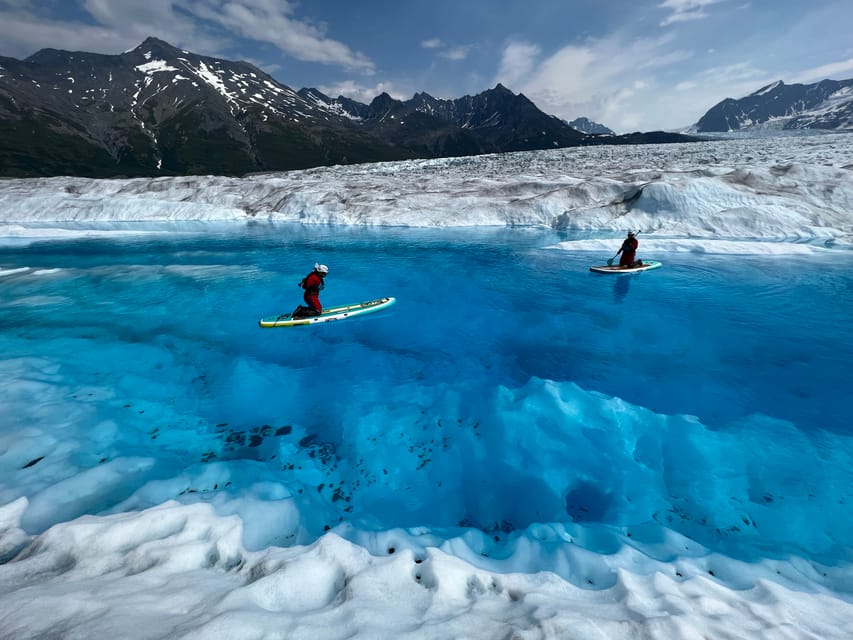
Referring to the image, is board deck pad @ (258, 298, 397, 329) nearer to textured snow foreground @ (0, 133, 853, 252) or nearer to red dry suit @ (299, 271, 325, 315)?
red dry suit @ (299, 271, 325, 315)

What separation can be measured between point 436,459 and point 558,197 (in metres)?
40.0

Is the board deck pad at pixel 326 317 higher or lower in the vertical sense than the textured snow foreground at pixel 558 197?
lower

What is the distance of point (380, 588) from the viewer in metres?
4.47

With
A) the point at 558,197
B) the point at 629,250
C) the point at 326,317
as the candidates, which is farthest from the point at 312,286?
the point at 558,197

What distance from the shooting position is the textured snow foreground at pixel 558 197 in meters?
30.1

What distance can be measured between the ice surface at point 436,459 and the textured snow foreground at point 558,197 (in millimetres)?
10809

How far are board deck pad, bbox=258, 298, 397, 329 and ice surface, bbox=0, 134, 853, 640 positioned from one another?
667 mm

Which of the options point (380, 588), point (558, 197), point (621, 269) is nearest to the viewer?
point (380, 588)

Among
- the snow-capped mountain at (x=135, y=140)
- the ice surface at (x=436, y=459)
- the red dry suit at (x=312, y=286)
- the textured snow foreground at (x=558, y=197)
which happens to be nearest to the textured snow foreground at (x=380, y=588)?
the ice surface at (x=436, y=459)

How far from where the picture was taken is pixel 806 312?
1520 cm

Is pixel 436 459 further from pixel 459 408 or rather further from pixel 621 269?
pixel 621 269

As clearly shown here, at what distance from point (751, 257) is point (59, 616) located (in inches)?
1251

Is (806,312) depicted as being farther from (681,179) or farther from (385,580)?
(681,179)

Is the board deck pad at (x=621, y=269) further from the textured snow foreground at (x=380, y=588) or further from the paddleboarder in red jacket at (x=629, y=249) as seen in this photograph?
the textured snow foreground at (x=380, y=588)
